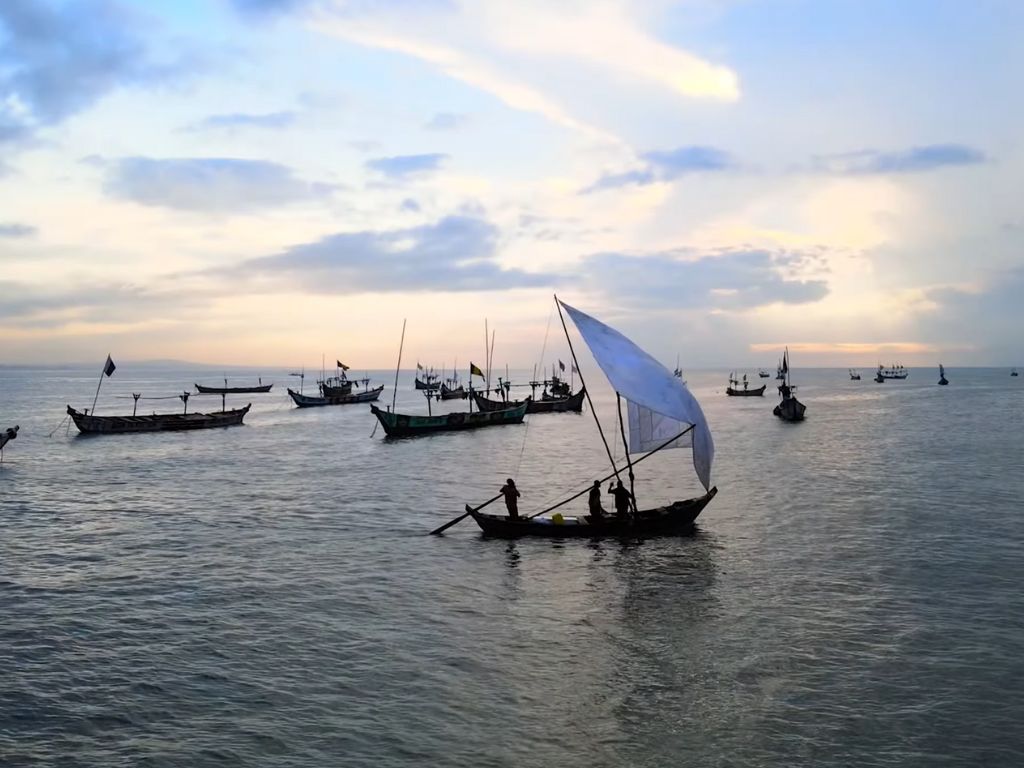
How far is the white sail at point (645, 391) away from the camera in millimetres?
25906

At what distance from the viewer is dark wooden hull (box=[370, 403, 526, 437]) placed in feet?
225

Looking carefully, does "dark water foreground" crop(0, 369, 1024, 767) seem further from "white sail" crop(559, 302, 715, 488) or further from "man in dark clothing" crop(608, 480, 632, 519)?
"white sail" crop(559, 302, 715, 488)

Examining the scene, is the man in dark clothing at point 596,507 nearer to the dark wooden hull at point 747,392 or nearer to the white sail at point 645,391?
the white sail at point 645,391

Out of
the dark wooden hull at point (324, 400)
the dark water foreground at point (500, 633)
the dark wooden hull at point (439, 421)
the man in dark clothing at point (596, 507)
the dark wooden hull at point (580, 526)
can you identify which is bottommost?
the dark water foreground at point (500, 633)

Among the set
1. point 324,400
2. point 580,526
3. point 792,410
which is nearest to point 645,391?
point 580,526

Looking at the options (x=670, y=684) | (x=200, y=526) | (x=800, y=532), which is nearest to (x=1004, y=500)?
(x=800, y=532)

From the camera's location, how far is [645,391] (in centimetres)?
2600

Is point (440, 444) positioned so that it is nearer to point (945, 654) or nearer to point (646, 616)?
point (646, 616)

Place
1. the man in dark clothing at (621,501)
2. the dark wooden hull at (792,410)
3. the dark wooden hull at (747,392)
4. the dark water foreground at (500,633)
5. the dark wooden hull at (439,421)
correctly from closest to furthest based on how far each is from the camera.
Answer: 1. the dark water foreground at (500,633)
2. the man in dark clothing at (621,501)
3. the dark wooden hull at (439,421)
4. the dark wooden hull at (792,410)
5. the dark wooden hull at (747,392)

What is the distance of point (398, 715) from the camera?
1338cm

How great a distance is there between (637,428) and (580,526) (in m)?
4.20

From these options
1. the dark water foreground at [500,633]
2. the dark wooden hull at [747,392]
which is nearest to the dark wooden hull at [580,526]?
the dark water foreground at [500,633]

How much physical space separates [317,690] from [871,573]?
1658 centimetres

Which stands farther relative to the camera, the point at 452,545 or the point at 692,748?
the point at 452,545
